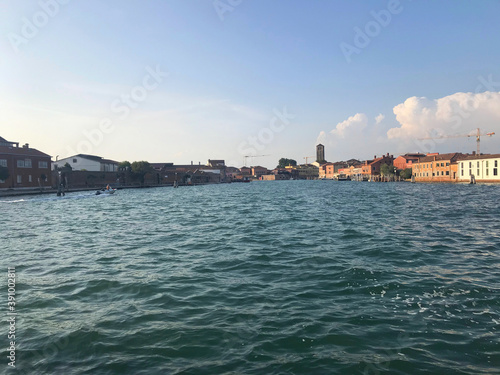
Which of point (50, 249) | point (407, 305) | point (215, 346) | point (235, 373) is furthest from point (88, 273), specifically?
point (407, 305)

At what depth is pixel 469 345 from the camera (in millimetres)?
5180

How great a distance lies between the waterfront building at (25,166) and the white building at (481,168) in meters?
95.1

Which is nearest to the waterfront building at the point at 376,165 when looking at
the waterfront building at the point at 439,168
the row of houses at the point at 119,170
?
the row of houses at the point at 119,170

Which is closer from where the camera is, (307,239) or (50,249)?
(50,249)

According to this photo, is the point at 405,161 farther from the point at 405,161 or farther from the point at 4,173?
the point at 4,173

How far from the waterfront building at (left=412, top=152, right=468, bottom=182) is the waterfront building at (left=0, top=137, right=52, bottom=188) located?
97.0 meters

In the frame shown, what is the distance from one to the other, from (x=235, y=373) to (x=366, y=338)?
2361mm

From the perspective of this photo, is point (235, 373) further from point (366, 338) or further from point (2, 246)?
point (2, 246)

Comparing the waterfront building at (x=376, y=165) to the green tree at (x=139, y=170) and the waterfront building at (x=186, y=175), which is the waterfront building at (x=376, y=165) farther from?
the green tree at (x=139, y=170)

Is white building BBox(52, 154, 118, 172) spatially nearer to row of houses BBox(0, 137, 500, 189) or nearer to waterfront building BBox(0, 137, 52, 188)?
row of houses BBox(0, 137, 500, 189)

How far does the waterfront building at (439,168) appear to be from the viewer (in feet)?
287

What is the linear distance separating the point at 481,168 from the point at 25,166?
318 ft

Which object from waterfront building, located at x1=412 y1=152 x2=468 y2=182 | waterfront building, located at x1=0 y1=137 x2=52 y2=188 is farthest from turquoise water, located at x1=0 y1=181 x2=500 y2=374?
waterfront building, located at x1=412 y1=152 x2=468 y2=182

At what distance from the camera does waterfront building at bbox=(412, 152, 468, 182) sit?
8762 cm
